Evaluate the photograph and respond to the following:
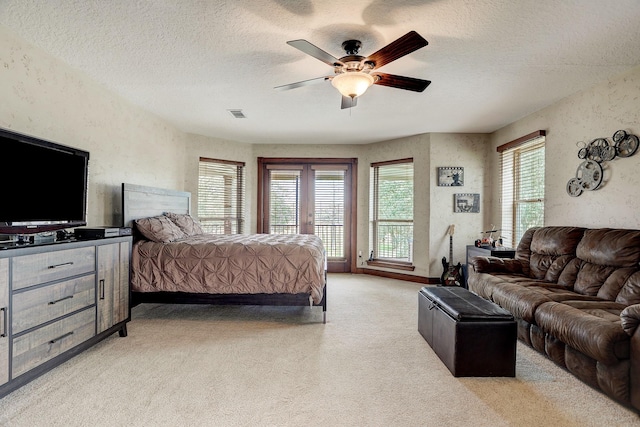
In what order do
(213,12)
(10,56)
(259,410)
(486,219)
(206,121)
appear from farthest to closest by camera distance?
(486,219)
(206,121)
(10,56)
(213,12)
(259,410)

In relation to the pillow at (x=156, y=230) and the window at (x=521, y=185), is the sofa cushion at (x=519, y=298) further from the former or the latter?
the pillow at (x=156, y=230)

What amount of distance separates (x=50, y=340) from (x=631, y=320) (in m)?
3.60

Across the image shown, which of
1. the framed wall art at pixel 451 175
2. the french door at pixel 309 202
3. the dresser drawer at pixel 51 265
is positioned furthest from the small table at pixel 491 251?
the dresser drawer at pixel 51 265

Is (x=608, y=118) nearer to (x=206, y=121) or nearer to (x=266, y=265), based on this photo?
(x=266, y=265)

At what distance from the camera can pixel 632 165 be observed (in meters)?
2.99

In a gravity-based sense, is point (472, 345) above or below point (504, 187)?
below

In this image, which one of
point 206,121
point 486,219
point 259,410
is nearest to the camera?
point 259,410

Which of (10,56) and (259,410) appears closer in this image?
(259,410)

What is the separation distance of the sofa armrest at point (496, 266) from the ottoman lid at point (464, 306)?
842mm

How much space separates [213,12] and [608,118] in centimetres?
371

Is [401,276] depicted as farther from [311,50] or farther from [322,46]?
[311,50]

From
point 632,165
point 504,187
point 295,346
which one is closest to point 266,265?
point 295,346

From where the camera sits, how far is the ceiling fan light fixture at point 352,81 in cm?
253

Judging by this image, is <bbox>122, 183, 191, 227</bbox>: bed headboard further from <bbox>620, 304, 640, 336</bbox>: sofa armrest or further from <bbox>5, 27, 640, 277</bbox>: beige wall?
<bbox>620, 304, 640, 336</bbox>: sofa armrest
